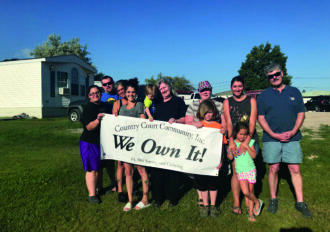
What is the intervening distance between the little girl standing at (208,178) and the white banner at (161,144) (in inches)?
4.0

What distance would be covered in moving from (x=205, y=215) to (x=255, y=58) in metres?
56.2

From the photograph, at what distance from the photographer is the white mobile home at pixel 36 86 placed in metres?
21.7

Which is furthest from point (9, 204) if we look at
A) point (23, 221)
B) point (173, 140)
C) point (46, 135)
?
point (46, 135)

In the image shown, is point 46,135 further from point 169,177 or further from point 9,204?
point 169,177

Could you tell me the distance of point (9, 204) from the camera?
4180 millimetres

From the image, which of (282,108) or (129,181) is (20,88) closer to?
(129,181)

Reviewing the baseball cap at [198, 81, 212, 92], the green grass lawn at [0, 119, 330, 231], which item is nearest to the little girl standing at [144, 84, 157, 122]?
the baseball cap at [198, 81, 212, 92]

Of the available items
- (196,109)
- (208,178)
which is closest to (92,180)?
(208,178)

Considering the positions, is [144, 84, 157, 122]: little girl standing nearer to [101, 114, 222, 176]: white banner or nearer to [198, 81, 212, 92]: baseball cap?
[101, 114, 222, 176]: white banner

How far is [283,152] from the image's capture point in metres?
3.88

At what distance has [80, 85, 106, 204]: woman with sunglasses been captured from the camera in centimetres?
421

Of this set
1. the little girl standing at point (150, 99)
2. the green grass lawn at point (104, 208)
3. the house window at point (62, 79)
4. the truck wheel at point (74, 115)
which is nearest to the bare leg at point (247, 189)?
the green grass lawn at point (104, 208)

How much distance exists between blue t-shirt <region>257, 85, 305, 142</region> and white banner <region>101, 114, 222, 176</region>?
2.82 ft

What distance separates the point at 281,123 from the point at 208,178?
4.53ft
